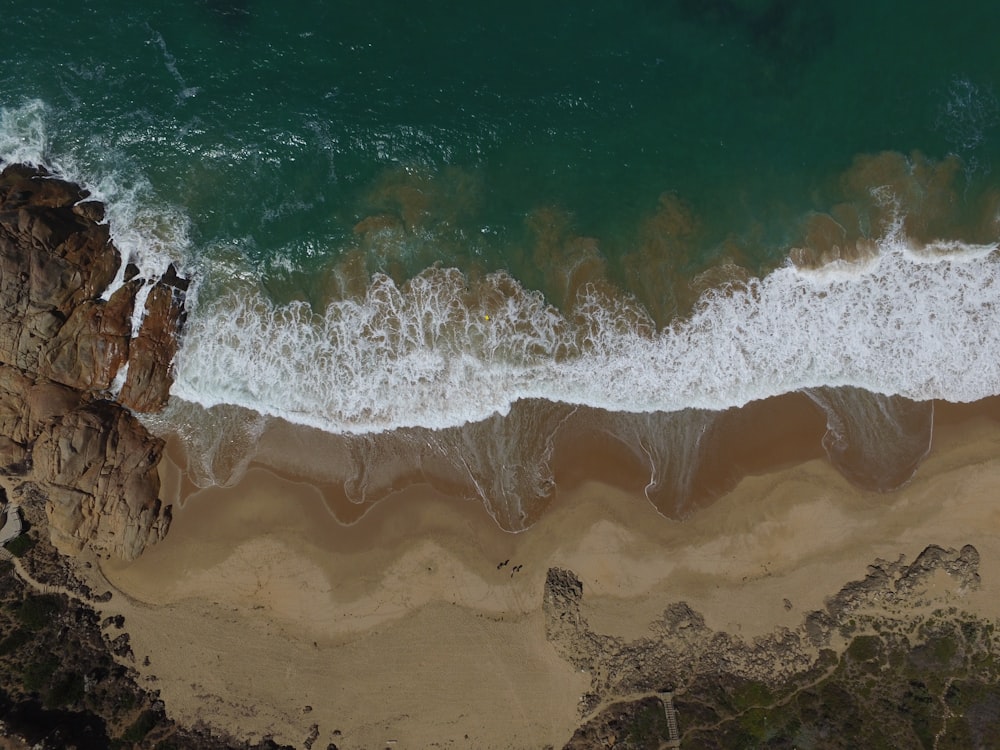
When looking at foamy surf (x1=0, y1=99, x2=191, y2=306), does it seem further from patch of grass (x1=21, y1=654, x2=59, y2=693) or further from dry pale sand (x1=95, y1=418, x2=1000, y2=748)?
patch of grass (x1=21, y1=654, x2=59, y2=693)

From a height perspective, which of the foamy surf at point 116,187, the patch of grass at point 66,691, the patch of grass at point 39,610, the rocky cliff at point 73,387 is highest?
the foamy surf at point 116,187

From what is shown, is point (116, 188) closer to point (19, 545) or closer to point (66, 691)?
point (19, 545)

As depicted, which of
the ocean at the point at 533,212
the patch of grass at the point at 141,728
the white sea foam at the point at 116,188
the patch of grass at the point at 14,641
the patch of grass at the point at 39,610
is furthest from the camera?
the white sea foam at the point at 116,188

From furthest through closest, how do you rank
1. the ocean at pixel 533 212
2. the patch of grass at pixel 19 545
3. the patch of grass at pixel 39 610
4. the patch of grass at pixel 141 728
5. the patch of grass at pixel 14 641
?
the ocean at pixel 533 212, the patch of grass at pixel 19 545, the patch of grass at pixel 39 610, the patch of grass at pixel 14 641, the patch of grass at pixel 141 728

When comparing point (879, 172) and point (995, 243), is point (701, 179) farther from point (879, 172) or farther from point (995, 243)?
point (995, 243)

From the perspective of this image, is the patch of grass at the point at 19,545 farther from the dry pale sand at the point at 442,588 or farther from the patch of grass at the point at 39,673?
the patch of grass at the point at 39,673

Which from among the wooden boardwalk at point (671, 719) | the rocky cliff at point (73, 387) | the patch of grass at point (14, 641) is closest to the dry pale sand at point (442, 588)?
the rocky cliff at point (73, 387)

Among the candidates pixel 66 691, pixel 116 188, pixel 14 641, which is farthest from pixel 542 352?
pixel 14 641
